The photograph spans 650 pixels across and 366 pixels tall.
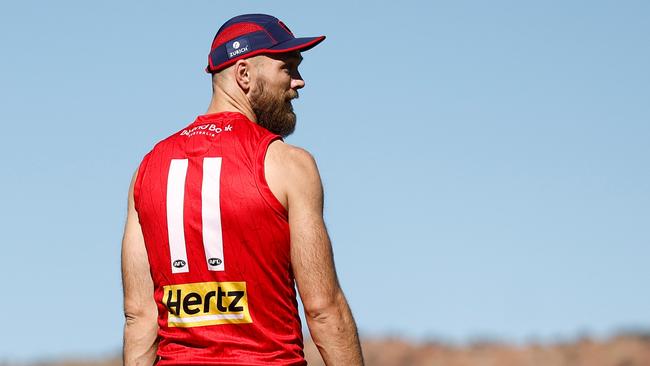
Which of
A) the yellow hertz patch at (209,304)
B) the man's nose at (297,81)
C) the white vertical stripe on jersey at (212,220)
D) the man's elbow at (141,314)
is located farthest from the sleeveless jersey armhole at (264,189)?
the man's elbow at (141,314)

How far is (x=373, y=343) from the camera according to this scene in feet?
115

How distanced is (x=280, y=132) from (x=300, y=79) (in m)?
0.30

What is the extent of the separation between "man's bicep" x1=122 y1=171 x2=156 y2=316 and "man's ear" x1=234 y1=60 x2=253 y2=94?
0.75m

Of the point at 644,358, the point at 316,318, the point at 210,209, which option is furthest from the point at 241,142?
the point at 644,358

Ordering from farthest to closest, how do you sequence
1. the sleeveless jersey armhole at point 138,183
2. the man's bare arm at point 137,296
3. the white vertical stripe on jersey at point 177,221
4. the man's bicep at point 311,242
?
the man's bare arm at point 137,296 → the sleeveless jersey armhole at point 138,183 → the white vertical stripe on jersey at point 177,221 → the man's bicep at point 311,242

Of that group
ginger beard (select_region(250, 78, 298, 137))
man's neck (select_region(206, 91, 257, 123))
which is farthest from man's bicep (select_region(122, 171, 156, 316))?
ginger beard (select_region(250, 78, 298, 137))

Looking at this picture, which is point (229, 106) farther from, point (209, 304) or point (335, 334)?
point (335, 334)

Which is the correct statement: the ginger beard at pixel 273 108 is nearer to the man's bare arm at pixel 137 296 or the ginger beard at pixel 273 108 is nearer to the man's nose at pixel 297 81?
the man's nose at pixel 297 81

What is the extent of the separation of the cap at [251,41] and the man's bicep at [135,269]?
779 mm

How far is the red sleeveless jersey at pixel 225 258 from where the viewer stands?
232 inches

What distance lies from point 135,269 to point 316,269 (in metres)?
1.12

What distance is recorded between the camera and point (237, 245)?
5926 millimetres

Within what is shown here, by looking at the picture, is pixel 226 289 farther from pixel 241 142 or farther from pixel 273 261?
pixel 241 142

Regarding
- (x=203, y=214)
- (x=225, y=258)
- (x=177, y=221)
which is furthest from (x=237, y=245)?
Answer: (x=177, y=221)
